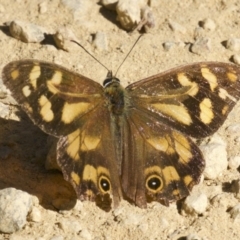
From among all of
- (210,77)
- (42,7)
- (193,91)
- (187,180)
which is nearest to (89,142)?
(187,180)

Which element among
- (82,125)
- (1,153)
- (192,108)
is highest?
(192,108)

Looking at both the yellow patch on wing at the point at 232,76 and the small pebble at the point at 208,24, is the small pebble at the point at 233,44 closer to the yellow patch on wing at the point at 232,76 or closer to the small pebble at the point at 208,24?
the small pebble at the point at 208,24

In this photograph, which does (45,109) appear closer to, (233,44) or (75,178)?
(75,178)

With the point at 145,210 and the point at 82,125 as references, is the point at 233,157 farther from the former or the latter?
the point at 82,125

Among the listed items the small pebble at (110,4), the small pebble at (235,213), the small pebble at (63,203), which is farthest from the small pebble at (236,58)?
the small pebble at (63,203)

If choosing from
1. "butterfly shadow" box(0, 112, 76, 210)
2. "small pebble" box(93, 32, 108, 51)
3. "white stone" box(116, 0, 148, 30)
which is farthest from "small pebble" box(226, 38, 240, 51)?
"butterfly shadow" box(0, 112, 76, 210)

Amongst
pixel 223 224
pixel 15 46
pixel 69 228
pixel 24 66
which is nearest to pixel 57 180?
pixel 69 228

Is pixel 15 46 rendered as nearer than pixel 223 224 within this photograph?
No
